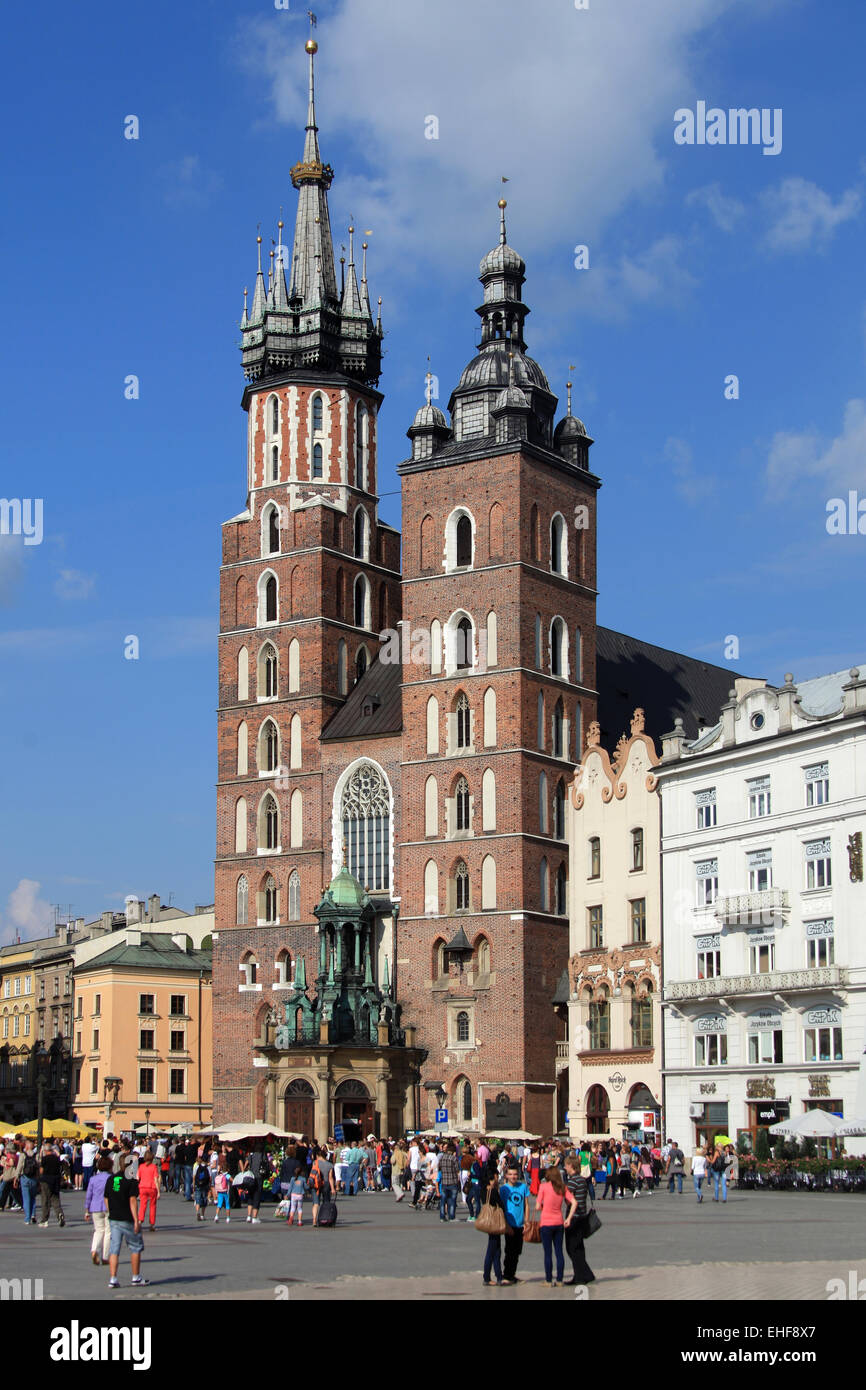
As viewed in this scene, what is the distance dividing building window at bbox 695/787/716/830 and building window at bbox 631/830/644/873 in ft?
12.0

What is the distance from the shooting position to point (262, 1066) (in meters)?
73.3

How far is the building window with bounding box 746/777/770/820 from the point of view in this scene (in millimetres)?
58250

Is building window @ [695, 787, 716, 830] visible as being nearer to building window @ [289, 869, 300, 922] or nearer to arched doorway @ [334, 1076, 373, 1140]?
arched doorway @ [334, 1076, 373, 1140]

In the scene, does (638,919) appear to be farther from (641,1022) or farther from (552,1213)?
(552,1213)

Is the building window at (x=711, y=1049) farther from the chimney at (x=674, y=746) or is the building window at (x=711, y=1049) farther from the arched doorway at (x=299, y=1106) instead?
the arched doorway at (x=299, y=1106)

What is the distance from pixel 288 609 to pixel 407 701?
7.86 m

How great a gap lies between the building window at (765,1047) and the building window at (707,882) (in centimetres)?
461

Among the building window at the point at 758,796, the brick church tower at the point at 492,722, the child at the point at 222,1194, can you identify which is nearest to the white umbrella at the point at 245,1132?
the child at the point at 222,1194

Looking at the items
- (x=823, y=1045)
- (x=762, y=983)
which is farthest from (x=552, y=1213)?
(x=762, y=983)

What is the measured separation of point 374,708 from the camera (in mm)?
75000

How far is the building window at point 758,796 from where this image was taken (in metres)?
58.2
